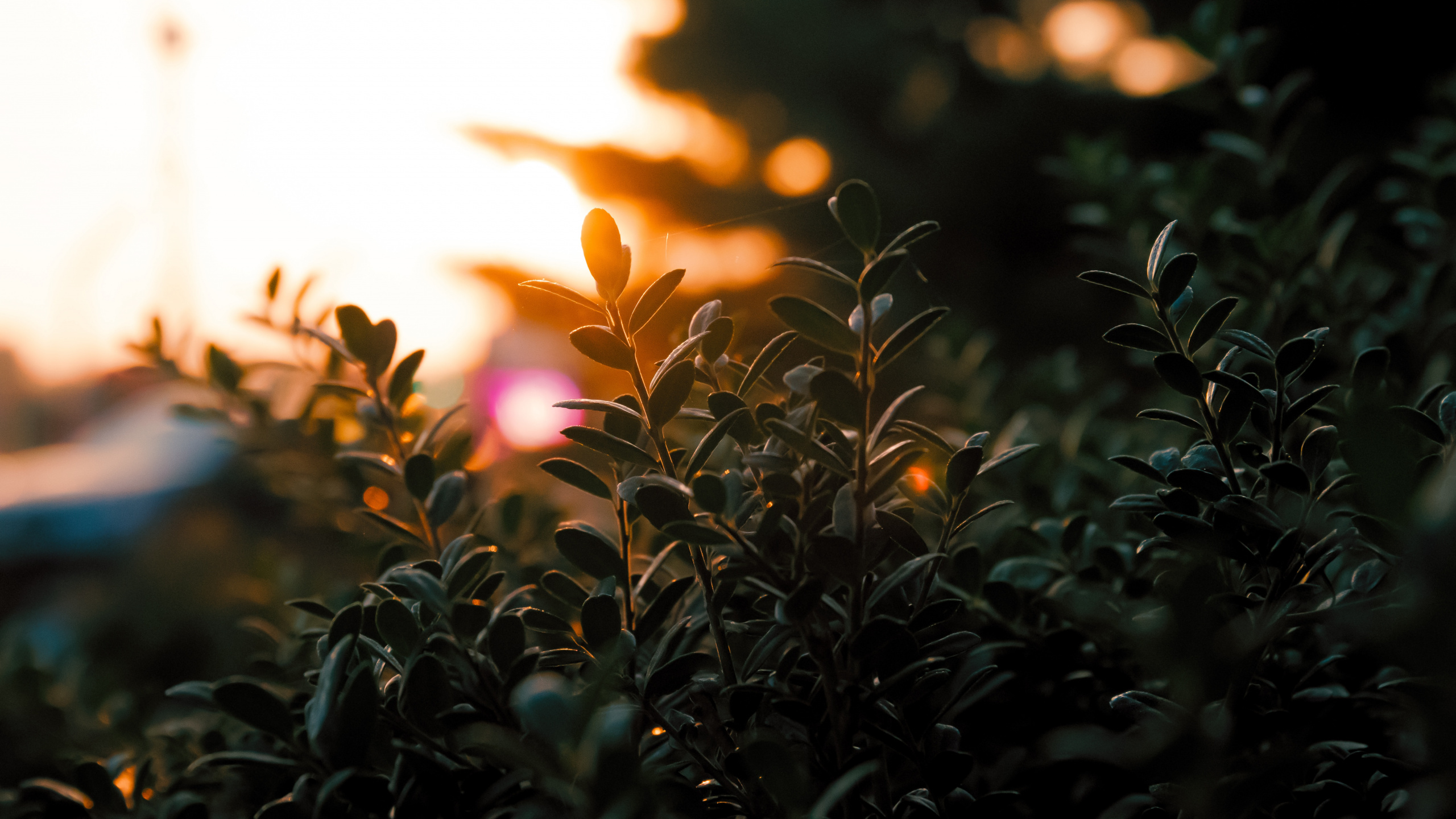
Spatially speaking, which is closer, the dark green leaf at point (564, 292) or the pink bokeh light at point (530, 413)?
the dark green leaf at point (564, 292)

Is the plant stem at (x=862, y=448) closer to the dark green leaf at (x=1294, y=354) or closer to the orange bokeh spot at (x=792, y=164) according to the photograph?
the dark green leaf at (x=1294, y=354)

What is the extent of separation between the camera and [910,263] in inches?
21.7

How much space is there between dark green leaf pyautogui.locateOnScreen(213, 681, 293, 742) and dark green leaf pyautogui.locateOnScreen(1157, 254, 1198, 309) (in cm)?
63

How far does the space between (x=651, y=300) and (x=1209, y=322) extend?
0.40 m

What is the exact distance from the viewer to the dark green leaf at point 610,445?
52 centimetres

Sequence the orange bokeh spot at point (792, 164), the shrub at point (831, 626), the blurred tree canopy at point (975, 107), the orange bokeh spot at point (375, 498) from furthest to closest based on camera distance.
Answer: the orange bokeh spot at point (792, 164) < the blurred tree canopy at point (975, 107) < the orange bokeh spot at point (375, 498) < the shrub at point (831, 626)

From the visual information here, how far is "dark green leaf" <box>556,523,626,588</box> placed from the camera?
1.80 ft

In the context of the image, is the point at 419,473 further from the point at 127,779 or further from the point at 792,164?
the point at 792,164

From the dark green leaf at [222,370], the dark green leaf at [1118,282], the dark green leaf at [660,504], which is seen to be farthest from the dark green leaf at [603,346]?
the dark green leaf at [222,370]

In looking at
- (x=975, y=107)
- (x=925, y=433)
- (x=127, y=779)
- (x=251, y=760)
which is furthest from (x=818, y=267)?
(x=975, y=107)

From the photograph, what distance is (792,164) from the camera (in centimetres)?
712

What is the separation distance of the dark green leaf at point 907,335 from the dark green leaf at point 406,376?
0.45 m

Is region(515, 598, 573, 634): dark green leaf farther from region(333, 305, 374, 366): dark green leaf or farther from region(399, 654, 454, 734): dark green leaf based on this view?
region(333, 305, 374, 366): dark green leaf

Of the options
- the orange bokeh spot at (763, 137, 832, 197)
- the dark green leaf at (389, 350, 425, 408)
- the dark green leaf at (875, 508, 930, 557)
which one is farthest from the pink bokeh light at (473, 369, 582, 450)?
the orange bokeh spot at (763, 137, 832, 197)
